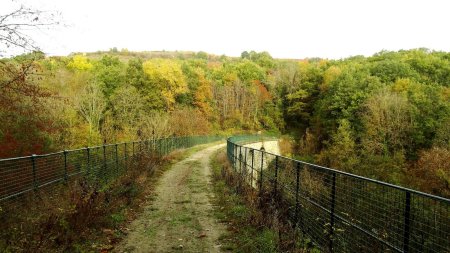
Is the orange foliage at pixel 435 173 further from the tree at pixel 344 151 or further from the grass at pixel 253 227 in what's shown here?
the grass at pixel 253 227

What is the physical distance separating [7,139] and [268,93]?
258 feet

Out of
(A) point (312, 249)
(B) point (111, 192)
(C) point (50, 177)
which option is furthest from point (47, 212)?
(A) point (312, 249)

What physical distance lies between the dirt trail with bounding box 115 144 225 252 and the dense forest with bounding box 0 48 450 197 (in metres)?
5.32

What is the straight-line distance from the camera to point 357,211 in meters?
6.89

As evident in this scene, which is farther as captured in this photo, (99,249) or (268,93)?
(268,93)

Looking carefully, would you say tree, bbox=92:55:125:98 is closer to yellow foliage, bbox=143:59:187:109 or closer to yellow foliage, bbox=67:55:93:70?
yellow foliage, bbox=143:59:187:109

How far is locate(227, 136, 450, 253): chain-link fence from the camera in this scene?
4691 mm

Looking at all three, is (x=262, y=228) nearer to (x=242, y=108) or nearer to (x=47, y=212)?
(x=47, y=212)

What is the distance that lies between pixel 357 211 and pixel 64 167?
778 cm

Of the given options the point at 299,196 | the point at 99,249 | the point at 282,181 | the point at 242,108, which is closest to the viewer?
the point at 99,249

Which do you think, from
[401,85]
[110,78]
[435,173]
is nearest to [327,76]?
[401,85]

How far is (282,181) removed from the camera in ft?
32.1

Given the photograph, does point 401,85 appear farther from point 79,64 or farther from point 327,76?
point 79,64

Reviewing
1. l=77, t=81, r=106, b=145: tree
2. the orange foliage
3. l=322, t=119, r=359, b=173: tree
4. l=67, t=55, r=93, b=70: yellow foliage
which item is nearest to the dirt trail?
the orange foliage
